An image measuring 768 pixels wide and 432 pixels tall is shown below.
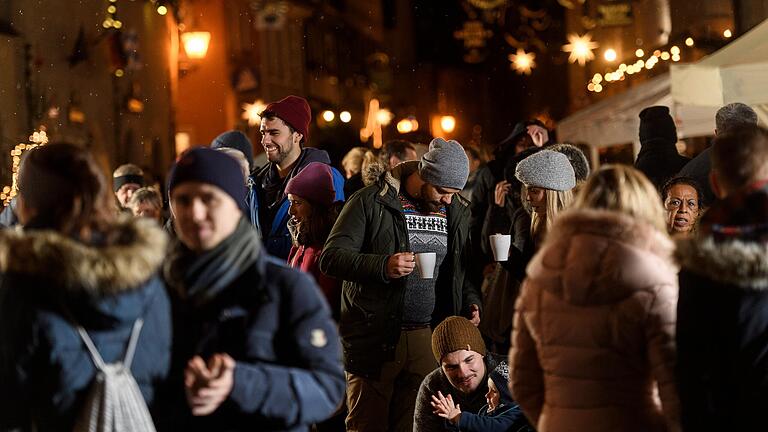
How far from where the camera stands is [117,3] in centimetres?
2225

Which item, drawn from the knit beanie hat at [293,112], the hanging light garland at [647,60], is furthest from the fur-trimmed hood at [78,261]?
the hanging light garland at [647,60]

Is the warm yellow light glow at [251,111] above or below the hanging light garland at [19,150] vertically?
above

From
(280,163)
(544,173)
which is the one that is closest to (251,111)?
(280,163)

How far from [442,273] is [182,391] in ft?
13.1

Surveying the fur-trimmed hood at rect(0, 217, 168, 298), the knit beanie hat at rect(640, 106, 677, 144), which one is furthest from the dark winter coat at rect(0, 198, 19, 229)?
the knit beanie hat at rect(640, 106, 677, 144)

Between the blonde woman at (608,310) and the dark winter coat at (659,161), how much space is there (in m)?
4.88

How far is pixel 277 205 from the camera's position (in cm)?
859

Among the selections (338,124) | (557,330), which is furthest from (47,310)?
(338,124)

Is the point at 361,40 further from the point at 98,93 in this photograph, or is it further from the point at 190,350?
the point at 190,350

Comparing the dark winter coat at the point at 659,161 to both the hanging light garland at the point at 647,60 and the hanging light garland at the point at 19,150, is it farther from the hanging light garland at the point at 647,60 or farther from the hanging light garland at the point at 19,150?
the hanging light garland at the point at 647,60

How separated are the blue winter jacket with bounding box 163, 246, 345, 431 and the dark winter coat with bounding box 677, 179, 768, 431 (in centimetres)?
131

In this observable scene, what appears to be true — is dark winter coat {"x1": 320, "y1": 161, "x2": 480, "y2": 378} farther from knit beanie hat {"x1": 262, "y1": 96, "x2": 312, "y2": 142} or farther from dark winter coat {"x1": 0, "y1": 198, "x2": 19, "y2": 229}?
dark winter coat {"x1": 0, "y1": 198, "x2": 19, "y2": 229}

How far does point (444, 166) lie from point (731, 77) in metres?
4.74

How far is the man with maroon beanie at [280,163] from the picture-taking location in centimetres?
859
